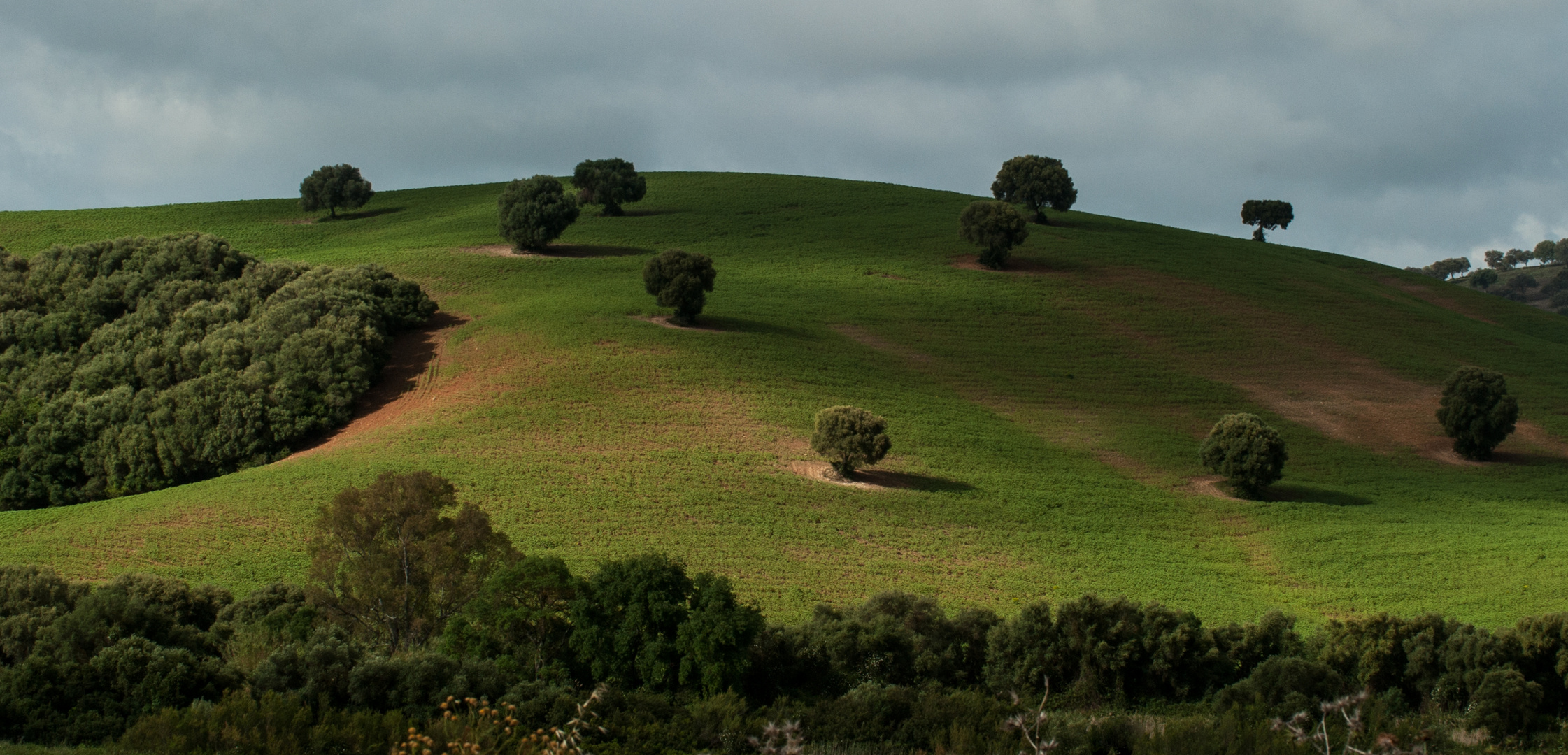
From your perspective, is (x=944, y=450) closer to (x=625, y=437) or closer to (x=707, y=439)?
(x=707, y=439)

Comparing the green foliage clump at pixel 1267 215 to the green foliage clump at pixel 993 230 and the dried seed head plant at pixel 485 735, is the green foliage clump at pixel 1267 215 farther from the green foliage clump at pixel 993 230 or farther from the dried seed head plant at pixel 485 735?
the dried seed head plant at pixel 485 735

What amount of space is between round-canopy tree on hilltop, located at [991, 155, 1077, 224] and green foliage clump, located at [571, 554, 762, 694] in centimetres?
8189

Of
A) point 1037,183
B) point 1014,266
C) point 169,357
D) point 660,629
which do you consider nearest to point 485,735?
point 660,629

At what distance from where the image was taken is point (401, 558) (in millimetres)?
24641

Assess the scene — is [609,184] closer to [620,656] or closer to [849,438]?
[849,438]

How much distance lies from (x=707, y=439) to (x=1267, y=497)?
22.3 metres

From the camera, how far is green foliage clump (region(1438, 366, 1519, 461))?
52.0 m

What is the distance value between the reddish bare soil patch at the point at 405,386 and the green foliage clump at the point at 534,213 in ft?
58.8

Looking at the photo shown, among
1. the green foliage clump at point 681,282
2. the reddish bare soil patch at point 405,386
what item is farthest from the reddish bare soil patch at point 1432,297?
the reddish bare soil patch at point 405,386

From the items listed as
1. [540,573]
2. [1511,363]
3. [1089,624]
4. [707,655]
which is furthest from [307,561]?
[1511,363]

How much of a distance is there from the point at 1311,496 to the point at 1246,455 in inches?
153

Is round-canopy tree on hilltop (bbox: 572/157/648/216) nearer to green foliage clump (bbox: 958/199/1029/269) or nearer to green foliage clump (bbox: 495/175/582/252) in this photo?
green foliage clump (bbox: 495/175/582/252)

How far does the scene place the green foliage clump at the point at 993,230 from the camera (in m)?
80.5

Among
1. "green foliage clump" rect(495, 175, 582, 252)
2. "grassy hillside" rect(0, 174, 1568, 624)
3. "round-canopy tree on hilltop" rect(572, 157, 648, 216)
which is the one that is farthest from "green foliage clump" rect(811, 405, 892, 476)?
"round-canopy tree on hilltop" rect(572, 157, 648, 216)
